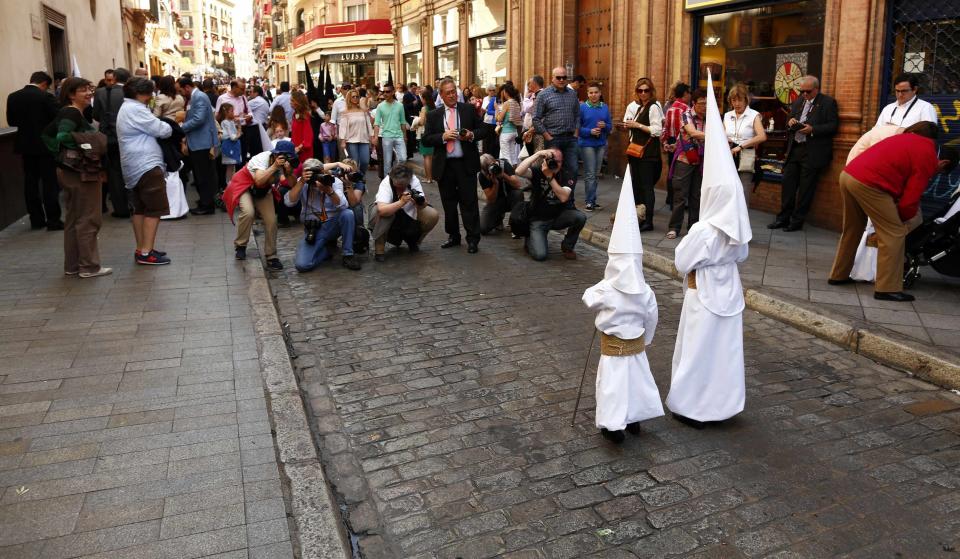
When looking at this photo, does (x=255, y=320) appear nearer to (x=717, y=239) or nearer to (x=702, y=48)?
(x=717, y=239)

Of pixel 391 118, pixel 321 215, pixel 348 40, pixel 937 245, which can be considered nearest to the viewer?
pixel 937 245

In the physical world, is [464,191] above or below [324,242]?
above

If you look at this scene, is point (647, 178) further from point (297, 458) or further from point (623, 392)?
point (297, 458)

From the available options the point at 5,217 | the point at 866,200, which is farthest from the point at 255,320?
the point at 5,217

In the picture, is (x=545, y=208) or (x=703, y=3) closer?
(x=545, y=208)

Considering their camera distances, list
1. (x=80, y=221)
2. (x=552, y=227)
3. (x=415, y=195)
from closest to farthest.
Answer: (x=80, y=221) → (x=415, y=195) → (x=552, y=227)

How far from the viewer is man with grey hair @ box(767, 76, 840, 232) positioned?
9.98m

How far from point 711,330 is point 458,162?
559 cm

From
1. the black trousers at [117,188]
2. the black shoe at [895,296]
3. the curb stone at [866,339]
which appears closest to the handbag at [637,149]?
the curb stone at [866,339]

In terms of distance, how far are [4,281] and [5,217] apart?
3568 mm

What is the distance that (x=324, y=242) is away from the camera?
909 centimetres

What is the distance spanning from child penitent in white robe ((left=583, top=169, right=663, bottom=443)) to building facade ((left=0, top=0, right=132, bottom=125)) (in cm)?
1063

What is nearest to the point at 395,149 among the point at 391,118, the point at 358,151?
the point at 391,118

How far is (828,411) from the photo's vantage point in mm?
4973
